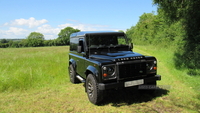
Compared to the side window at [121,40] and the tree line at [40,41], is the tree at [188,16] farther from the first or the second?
the tree line at [40,41]

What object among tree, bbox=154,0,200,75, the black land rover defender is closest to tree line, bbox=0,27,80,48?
tree, bbox=154,0,200,75

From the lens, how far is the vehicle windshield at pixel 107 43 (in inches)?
205

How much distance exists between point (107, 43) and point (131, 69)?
1634 millimetres

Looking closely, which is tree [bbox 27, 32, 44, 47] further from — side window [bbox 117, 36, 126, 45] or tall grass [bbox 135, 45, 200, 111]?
tall grass [bbox 135, 45, 200, 111]

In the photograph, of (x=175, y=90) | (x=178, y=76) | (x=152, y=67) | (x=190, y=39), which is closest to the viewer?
(x=152, y=67)

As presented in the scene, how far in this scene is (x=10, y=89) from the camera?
19.8ft

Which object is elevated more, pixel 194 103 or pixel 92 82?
pixel 92 82

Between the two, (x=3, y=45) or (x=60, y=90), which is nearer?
(x=60, y=90)

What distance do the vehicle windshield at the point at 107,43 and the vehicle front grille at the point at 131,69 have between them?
128cm

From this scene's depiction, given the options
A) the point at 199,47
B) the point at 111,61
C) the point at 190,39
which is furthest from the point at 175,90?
the point at 190,39

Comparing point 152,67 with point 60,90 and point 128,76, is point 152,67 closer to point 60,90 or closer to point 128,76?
point 128,76

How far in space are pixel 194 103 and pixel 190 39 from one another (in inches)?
373

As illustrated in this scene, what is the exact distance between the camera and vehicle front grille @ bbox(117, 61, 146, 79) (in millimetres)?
4035

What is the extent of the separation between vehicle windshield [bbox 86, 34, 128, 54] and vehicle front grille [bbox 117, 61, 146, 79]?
1.28 m
